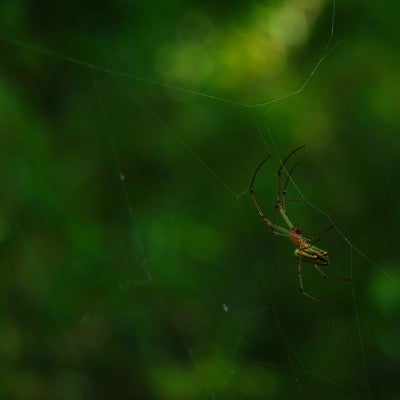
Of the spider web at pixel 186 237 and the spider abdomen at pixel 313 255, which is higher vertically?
the spider web at pixel 186 237

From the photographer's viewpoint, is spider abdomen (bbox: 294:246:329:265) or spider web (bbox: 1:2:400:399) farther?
spider web (bbox: 1:2:400:399)

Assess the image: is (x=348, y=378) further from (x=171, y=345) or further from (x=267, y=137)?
(x=171, y=345)

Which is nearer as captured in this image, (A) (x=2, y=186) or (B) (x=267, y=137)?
(B) (x=267, y=137)

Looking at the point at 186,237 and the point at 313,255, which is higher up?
the point at 186,237

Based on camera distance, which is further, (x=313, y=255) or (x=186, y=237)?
(x=186, y=237)

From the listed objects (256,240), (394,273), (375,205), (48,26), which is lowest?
(394,273)

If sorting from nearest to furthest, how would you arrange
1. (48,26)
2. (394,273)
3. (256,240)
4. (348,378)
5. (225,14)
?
(348,378) → (394,273) → (256,240) → (225,14) → (48,26)

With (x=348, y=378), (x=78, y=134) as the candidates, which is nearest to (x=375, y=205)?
(x=348, y=378)

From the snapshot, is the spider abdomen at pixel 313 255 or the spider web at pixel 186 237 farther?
the spider web at pixel 186 237
